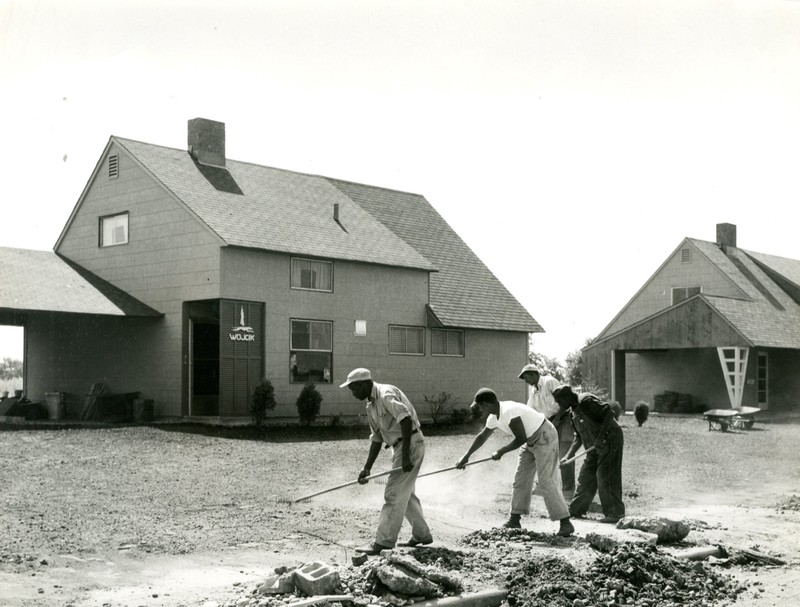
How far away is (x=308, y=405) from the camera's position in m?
22.9

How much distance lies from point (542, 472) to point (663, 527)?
1.41 m

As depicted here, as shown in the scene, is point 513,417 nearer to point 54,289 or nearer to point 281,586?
point 281,586

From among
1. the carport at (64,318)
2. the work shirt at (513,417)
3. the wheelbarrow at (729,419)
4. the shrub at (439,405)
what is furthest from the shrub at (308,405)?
the work shirt at (513,417)

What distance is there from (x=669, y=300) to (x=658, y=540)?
3040 cm

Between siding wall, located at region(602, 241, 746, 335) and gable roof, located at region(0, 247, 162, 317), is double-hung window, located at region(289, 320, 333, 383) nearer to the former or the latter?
gable roof, located at region(0, 247, 162, 317)

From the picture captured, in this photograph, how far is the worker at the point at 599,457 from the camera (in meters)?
11.7

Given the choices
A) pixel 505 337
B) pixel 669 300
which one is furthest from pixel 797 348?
pixel 505 337

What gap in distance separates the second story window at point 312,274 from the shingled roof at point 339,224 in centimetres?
38

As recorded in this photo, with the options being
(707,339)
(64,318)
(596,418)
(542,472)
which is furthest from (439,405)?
(542,472)

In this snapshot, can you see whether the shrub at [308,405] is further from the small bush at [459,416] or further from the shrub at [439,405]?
the small bush at [459,416]

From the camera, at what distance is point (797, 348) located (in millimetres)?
33219

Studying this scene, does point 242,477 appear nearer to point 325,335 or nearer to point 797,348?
point 325,335

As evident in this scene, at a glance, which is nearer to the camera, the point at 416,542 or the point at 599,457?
the point at 416,542

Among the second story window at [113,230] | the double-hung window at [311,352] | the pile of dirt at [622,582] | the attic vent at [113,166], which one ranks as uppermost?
the attic vent at [113,166]
